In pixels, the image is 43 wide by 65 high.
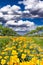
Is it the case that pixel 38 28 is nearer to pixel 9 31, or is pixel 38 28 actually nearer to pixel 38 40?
pixel 9 31

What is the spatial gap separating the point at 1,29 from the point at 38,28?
22.6ft

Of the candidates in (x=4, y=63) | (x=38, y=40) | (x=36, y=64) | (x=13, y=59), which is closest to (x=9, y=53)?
(x=4, y=63)

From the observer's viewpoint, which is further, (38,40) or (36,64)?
(38,40)

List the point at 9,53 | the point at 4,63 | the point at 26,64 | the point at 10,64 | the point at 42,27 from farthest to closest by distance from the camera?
the point at 42,27 → the point at 9,53 → the point at 4,63 → the point at 10,64 → the point at 26,64

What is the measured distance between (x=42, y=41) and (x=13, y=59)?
15391 mm

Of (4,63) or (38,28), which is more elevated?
(38,28)

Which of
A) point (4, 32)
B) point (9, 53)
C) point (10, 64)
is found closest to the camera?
point (10, 64)

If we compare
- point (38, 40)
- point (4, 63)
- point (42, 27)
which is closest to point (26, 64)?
point (4, 63)

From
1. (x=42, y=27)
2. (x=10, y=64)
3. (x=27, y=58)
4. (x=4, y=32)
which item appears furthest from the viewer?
(x=42, y=27)

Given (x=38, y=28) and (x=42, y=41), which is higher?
(x=38, y=28)

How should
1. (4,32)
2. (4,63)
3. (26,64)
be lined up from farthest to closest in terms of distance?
(4,32), (4,63), (26,64)

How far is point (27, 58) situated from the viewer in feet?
18.4

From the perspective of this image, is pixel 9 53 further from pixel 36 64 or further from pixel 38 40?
pixel 38 40

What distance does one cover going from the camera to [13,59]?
410cm
